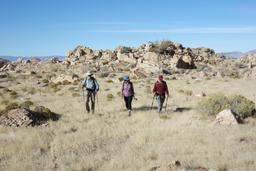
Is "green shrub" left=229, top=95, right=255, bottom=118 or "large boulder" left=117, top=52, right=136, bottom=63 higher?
"green shrub" left=229, top=95, right=255, bottom=118

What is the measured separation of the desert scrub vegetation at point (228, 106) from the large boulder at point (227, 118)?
1.24m

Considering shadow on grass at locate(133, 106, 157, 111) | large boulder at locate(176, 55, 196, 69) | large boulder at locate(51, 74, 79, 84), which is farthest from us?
large boulder at locate(176, 55, 196, 69)

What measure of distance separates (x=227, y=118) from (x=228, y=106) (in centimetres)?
206

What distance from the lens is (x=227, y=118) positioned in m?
16.1

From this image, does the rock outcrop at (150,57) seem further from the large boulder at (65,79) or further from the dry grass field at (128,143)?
the dry grass field at (128,143)

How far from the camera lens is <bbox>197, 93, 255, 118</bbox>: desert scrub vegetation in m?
17.5

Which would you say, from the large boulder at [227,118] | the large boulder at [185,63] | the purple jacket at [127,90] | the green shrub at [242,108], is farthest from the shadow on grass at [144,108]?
the large boulder at [185,63]

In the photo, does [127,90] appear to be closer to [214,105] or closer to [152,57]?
[214,105]

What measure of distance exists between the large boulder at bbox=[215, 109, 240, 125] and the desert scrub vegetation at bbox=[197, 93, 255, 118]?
1243mm

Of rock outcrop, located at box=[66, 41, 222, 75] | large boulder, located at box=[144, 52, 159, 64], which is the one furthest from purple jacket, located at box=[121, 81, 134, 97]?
large boulder, located at box=[144, 52, 159, 64]

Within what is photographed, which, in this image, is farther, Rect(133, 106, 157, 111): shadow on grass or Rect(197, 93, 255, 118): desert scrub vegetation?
Rect(133, 106, 157, 111): shadow on grass

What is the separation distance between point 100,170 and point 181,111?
10330 mm

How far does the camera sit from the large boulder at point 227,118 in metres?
15.9

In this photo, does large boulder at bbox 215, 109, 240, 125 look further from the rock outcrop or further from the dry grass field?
the rock outcrop
